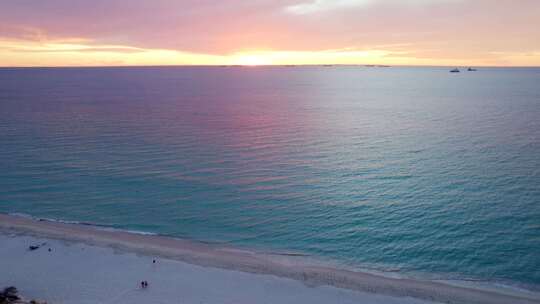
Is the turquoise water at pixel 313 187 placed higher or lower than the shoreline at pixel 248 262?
higher

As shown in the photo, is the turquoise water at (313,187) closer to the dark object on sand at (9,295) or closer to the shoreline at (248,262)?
the shoreline at (248,262)

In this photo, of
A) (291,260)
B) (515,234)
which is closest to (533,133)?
(515,234)

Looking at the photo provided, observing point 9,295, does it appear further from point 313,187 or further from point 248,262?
point 313,187

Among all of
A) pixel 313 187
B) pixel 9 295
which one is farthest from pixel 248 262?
pixel 313 187

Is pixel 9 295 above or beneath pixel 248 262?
above

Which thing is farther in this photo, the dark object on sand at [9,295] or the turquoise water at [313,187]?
the turquoise water at [313,187]

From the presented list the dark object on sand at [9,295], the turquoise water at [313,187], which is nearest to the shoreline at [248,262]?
the turquoise water at [313,187]
